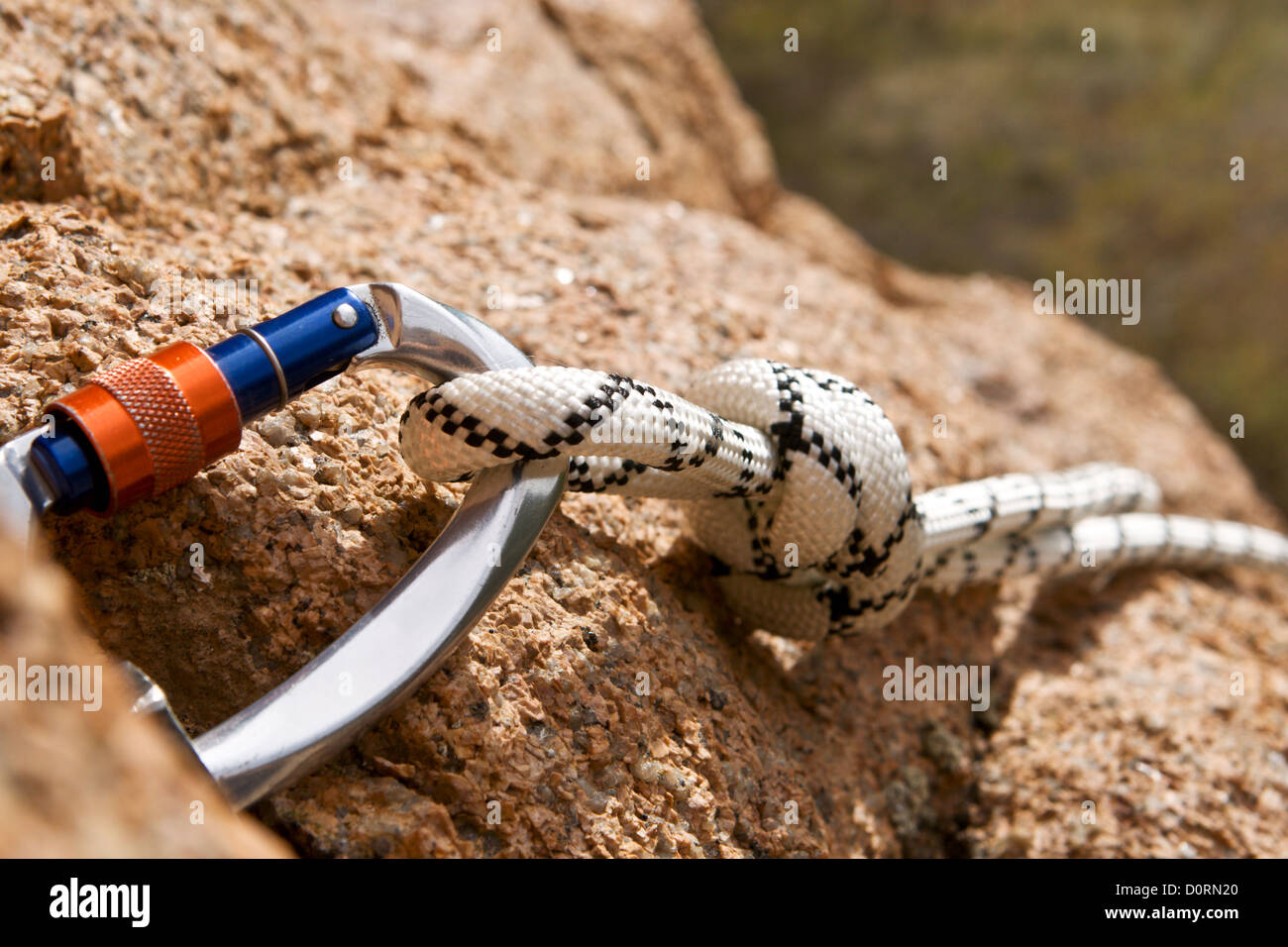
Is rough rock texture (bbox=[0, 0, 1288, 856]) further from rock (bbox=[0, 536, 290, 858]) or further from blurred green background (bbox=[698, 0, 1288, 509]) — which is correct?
blurred green background (bbox=[698, 0, 1288, 509])

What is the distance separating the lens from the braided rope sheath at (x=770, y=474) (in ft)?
3.13

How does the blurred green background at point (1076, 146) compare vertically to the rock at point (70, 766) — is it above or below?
above

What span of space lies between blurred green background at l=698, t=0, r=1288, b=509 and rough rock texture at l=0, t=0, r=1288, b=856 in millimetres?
574

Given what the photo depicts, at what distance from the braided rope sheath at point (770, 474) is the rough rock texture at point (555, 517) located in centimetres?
9

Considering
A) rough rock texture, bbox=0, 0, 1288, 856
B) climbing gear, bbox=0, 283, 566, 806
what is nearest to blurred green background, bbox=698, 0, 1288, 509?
rough rock texture, bbox=0, 0, 1288, 856

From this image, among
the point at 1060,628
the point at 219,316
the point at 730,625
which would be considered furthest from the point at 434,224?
the point at 1060,628

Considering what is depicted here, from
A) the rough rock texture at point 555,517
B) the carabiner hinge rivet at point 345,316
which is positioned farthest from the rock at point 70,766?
the carabiner hinge rivet at point 345,316

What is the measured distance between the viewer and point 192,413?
84 cm

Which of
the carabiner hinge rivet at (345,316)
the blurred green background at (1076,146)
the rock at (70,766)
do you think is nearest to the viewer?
the rock at (70,766)

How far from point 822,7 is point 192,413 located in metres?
2.71

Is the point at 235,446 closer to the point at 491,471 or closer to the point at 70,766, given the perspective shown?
the point at 491,471

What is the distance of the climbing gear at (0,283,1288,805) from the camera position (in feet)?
2.65

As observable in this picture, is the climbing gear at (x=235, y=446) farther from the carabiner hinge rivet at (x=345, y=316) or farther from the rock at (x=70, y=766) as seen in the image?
the rock at (x=70, y=766)

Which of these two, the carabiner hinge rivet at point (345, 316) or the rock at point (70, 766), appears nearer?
the rock at point (70, 766)
